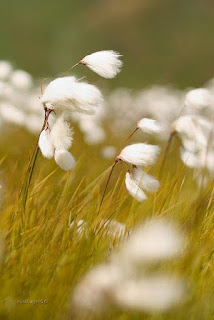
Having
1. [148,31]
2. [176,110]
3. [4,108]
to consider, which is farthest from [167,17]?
[4,108]

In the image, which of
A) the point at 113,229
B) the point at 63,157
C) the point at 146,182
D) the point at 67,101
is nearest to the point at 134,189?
the point at 146,182

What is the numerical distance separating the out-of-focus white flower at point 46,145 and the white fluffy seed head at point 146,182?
289mm

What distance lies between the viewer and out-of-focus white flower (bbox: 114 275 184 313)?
874mm

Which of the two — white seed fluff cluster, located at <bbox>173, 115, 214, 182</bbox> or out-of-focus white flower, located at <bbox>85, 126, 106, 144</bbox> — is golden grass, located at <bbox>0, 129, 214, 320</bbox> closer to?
white seed fluff cluster, located at <bbox>173, 115, 214, 182</bbox>

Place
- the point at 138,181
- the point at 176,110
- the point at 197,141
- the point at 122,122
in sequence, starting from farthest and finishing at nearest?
the point at 176,110 → the point at 122,122 → the point at 197,141 → the point at 138,181

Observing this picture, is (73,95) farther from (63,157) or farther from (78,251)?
(78,251)

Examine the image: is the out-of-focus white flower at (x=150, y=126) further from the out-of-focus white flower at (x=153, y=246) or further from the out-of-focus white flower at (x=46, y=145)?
the out-of-focus white flower at (x=153, y=246)

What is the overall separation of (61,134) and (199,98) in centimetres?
71

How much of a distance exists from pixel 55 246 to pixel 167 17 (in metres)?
41.4

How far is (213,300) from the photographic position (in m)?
1.50

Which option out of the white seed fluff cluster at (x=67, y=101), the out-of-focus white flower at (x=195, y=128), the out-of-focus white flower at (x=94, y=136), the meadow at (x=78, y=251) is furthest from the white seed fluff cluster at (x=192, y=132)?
the out-of-focus white flower at (x=94, y=136)

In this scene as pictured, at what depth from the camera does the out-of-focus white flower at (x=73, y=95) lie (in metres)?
1.65

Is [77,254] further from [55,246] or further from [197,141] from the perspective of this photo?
[197,141]

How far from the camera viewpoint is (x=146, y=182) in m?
1.87
